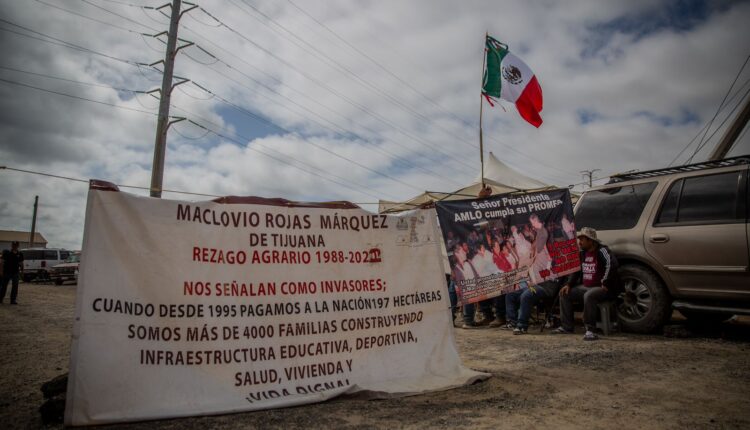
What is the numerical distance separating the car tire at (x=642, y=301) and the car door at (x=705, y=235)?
A: 0.24 meters

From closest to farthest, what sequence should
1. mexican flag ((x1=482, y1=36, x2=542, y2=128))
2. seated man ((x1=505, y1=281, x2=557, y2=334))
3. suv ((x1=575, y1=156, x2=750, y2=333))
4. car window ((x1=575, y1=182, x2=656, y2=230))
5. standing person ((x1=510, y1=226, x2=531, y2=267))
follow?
1. suv ((x1=575, y1=156, x2=750, y2=333))
2. standing person ((x1=510, y1=226, x2=531, y2=267))
3. car window ((x1=575, y1=182, x2=656, y2=230))
4. seated man ((x1=505, y1=281, x2=557, y2=334))
5. mexican flag ((x1=482, y1=36, x2=542, y2=128))

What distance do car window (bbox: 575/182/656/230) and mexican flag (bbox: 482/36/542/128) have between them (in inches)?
216

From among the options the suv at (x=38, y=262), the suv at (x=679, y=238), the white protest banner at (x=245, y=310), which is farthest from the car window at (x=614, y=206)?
the suv at (x=38, y=262)

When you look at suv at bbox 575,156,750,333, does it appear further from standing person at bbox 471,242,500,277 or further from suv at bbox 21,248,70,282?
suv at bbox 21,248,70,282

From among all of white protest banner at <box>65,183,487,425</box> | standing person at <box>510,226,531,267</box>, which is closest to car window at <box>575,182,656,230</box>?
standing person at <box>510,226,531,267</box>

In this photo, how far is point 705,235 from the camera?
215 inches

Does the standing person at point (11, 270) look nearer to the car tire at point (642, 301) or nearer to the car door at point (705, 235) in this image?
the car tire at point (642, 301)

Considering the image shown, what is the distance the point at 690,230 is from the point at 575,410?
12.6 ft

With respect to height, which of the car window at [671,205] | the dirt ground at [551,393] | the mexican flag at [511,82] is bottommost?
the dirt ground at [551,393]

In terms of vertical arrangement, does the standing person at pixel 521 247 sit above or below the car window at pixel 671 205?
below

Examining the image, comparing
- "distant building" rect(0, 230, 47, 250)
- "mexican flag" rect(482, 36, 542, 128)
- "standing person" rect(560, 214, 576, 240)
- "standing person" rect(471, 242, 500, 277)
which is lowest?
"standing person" rect(471, 242, 500, 277)

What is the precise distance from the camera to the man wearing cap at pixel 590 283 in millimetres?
6055

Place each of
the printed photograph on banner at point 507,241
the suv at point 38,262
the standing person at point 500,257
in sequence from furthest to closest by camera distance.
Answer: the suv at point 38,262, the standing person at point 500,257, the printed photograph on banner at point 507,241

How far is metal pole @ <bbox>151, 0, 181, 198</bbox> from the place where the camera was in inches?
609
